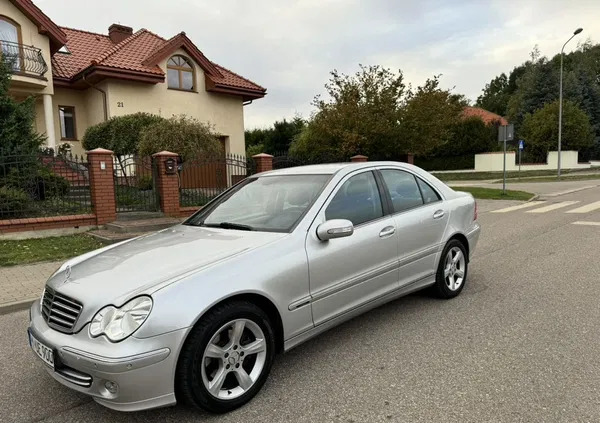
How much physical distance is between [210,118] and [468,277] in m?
16.5

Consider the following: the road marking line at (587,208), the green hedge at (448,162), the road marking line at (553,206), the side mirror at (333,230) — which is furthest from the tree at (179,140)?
the green hedge at (448,162)

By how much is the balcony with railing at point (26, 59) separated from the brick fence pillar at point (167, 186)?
968cm

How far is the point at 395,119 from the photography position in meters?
17.5

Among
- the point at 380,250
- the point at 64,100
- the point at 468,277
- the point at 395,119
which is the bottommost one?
the point at 468,277

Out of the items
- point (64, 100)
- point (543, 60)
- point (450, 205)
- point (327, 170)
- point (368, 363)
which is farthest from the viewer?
point (543, 60)

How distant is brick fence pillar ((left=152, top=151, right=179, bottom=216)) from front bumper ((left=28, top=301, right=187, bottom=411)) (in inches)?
320

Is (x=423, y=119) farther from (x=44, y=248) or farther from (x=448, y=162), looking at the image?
(x=448, y=162)

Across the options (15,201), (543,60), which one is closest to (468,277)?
(15,201)

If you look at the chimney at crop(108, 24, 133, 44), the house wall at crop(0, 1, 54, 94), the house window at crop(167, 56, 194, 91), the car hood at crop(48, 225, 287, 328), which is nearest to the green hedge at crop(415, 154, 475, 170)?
the house window at crop(167, 56, 194, 91)

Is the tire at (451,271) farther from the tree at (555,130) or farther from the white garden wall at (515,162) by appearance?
the tree at (555,130)

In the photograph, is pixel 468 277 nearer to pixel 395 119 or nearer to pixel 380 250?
pixel 380 250

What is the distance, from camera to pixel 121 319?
97.7 inches

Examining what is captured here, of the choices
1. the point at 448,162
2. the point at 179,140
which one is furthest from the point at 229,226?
the point at 448,162

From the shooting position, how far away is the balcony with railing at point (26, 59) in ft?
53.1
